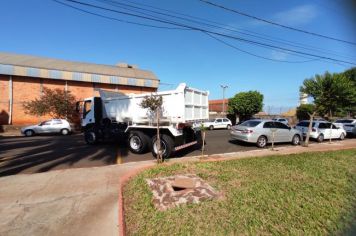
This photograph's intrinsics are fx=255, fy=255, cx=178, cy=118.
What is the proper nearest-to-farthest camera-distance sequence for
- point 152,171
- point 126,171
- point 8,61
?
point 152,171 → point 126,171 → point 8,61

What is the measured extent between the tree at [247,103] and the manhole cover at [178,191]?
34.8 meters

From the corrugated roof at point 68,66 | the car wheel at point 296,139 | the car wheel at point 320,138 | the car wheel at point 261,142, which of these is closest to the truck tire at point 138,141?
the car wheel at point 261,142

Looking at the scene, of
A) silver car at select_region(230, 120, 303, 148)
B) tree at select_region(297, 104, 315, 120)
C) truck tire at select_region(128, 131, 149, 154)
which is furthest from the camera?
tree at select_region(297, 104, 315, 120)

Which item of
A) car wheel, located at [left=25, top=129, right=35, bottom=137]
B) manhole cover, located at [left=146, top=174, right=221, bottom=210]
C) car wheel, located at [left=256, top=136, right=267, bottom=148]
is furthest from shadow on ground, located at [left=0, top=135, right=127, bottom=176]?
car wheel, located at [left=25, top=129, right=35, bottom=137]

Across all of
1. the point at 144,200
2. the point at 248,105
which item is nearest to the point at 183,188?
the point at 144,200

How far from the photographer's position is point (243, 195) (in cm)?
529

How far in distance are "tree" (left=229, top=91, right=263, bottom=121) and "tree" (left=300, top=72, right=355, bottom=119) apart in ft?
49.9

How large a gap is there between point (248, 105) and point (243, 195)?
117 feet

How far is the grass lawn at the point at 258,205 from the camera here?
3994mm

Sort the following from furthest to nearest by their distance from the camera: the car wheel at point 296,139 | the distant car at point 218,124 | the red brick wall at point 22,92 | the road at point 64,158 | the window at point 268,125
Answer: the distant car at point 218,124 → the red brick wall at point 22,92 → the car wheel at point 296,139 → the window at point 268,125 → the road at point 64,158

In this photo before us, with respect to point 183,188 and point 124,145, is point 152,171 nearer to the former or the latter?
point 183,188

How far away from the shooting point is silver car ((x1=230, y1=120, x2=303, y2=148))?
45.8 feet

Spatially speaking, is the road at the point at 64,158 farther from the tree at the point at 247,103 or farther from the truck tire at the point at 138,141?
the tree at the point at 247,103

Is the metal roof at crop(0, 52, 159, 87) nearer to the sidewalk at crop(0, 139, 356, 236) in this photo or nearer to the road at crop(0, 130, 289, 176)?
the road at crop(0, 130, 289, 176)
